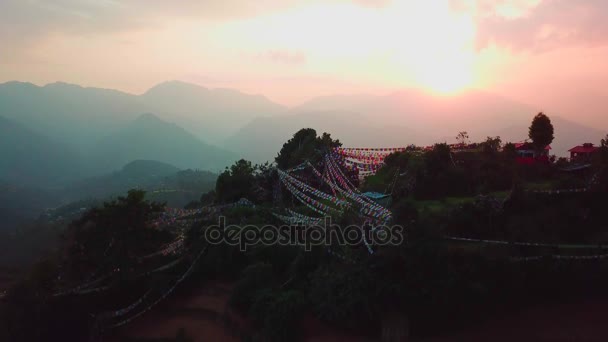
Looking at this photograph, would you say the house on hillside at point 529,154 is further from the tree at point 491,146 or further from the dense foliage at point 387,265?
the dense foliage at point 387,265

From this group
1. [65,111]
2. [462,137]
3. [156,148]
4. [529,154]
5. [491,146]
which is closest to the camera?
[491,146]

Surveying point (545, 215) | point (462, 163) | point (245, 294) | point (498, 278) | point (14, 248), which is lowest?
point (14, 248)

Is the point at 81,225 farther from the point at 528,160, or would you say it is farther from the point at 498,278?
the point at 528,160

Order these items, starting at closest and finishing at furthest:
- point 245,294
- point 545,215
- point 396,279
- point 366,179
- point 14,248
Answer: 1. point 396,279
2. point 545,215
3. point 245,294
4. point 366,179
5. point 14,248

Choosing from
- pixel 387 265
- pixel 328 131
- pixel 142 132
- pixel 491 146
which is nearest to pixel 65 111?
pixel 142 132

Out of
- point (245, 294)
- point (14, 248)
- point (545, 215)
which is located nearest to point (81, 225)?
point (245, 294)

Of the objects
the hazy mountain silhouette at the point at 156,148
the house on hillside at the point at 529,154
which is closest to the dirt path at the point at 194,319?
the house on hillside at the point at 529,154

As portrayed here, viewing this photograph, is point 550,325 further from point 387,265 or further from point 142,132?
point 142,132
